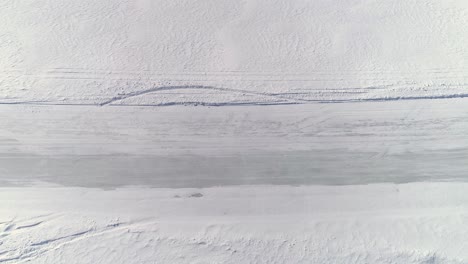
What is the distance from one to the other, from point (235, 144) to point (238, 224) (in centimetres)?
202

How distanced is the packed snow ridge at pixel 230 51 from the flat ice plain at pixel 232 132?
54 mm

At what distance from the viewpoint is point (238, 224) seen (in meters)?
8.52

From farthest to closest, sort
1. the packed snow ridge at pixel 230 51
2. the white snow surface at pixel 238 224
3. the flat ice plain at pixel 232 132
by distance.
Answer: the packed snow ridge at pixel 230 51, the flat ice plain at pixel 232 132, the white snow surface at pixel 238 224

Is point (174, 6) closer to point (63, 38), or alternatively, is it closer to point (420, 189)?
point (63, 38)

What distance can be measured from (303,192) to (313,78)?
12.1 ft

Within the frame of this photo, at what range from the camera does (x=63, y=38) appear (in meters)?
12.3

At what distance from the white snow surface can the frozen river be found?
0.35 m

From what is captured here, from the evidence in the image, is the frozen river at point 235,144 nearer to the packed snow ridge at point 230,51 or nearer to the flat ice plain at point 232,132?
the flat ice plain at point 232,132

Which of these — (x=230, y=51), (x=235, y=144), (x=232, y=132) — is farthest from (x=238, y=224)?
(x=230, y=51)

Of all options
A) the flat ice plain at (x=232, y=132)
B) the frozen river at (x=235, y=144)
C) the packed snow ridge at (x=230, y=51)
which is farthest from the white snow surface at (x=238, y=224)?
the packed snow ridge at (x=230, y=51)

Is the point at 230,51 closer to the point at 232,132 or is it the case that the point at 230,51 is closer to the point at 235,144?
the point at 232,132

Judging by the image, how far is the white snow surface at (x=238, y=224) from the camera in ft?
26.3

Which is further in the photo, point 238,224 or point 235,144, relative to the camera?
point 235,144

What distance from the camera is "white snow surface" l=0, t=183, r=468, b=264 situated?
802 centimetres
